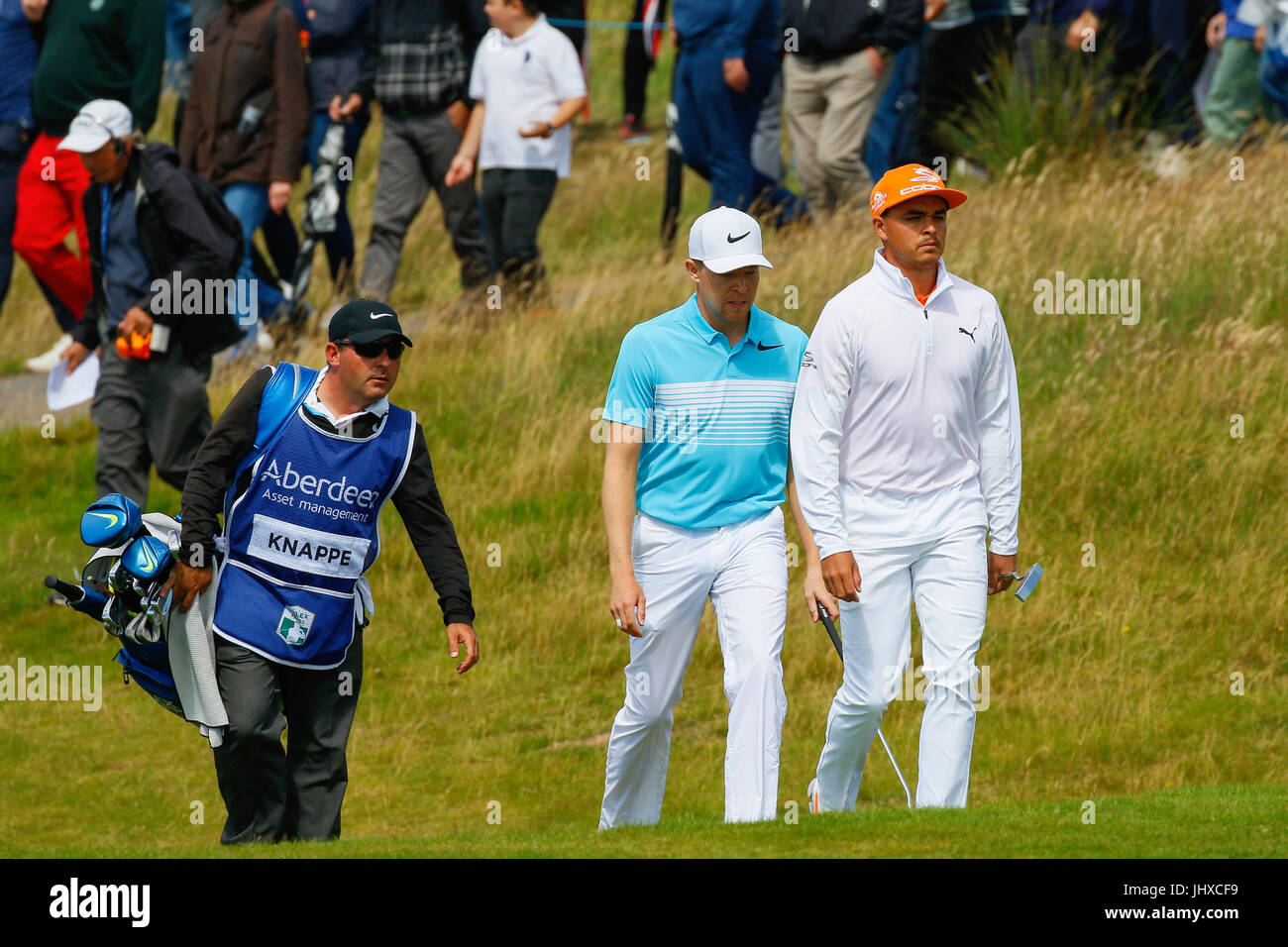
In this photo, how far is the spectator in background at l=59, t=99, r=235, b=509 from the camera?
10.7 m

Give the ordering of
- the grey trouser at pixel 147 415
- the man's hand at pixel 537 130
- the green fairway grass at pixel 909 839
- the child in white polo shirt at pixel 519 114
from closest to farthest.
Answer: the green fairway grass at pixel 909 839, the grey trouser at pixel 147 415, the man's hand at pixel 537 130, the child in white polo shirt at pixel 519 114

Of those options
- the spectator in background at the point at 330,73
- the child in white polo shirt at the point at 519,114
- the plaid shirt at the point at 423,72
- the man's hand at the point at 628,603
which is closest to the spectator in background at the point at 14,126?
the spectator in background at the point at 330,73

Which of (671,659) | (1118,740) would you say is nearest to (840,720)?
(671,659)

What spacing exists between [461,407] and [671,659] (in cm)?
Result: 631

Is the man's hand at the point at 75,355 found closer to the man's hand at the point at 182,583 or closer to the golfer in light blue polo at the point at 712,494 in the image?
the man's hand at the point at 182,583

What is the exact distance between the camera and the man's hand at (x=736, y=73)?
589 inches

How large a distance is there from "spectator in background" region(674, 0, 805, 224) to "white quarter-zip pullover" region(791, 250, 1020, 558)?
720cm

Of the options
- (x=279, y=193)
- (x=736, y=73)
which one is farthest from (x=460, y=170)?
(x=736, y=73)

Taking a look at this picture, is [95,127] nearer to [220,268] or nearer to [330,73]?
[220,268]

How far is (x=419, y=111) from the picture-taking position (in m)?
15.1

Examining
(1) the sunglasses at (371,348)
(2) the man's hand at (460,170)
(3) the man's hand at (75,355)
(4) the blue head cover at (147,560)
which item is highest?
(1) the sunglasses at (371,348)

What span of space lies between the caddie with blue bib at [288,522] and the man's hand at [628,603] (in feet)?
1.91
